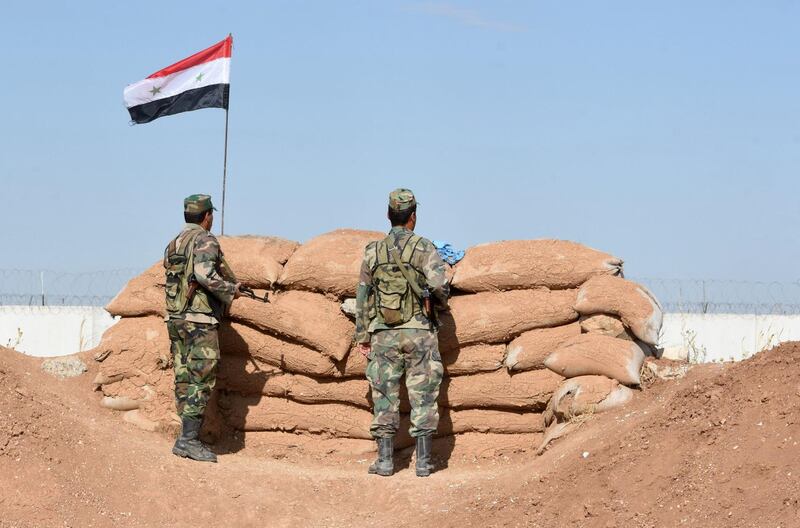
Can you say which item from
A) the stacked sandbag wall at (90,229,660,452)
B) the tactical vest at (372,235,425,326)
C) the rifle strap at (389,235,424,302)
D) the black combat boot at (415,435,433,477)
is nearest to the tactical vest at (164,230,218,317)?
the stacked sandbag wall at (90,229,660,452)

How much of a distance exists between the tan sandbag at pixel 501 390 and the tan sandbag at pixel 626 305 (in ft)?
2.01

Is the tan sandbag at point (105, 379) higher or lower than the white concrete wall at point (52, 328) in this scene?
higher

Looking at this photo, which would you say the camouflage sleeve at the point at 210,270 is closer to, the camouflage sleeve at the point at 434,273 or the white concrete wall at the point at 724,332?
Answer: the camouflage sleeve at the point at 434,273

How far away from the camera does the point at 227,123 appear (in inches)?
418

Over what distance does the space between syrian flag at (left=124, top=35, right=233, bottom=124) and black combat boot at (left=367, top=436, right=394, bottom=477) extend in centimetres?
386

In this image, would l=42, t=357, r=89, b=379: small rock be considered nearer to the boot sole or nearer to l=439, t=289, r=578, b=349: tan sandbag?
the boot sole

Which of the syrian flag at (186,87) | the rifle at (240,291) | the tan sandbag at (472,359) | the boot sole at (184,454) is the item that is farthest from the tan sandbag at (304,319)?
the syrian flag at (186,87)

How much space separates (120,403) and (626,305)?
4.05 metres

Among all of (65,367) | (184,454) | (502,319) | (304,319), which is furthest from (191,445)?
(502,319)

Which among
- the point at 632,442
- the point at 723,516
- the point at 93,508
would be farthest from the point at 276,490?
the point at 723,516

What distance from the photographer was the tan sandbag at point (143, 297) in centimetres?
936

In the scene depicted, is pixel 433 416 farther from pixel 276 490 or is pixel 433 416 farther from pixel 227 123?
pixel 227 123

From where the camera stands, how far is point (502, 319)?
8.80 metres

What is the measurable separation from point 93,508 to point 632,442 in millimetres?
3480
